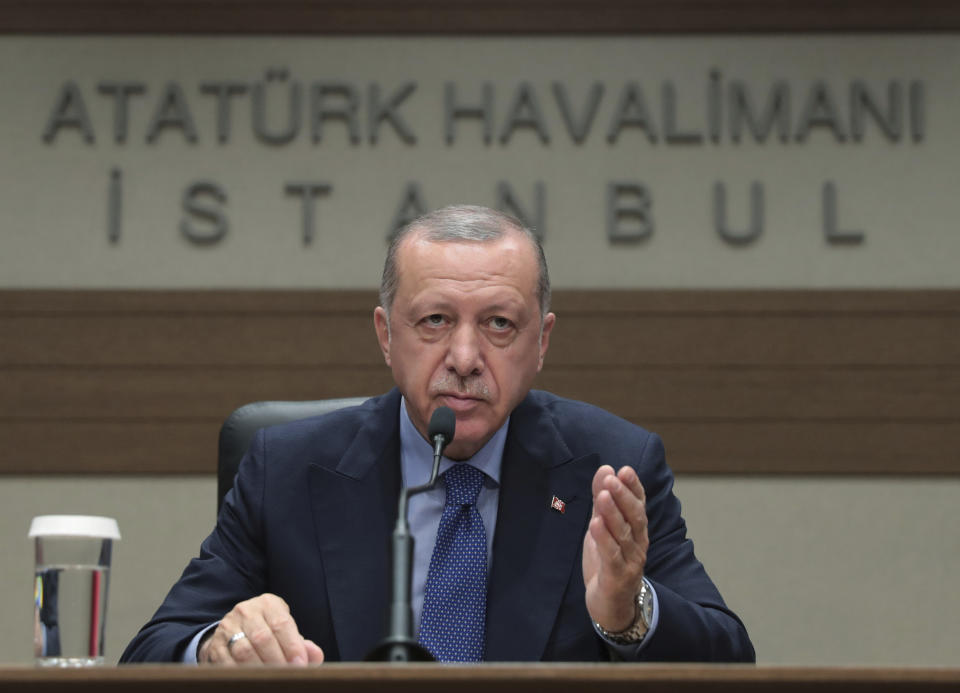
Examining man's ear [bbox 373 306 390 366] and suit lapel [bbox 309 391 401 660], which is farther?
man's ear [bbox 373 306 390 366]

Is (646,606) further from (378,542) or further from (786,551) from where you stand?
(786,551)

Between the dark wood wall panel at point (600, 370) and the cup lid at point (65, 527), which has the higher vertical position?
the dark wood wall panel at point (600, 370)

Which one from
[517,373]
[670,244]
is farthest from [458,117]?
[517,373]

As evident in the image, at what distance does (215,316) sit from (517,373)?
2161mm

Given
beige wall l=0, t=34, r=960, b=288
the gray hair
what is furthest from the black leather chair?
beige wall l=0, t=34, r=960, b=288

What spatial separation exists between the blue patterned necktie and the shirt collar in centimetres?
8

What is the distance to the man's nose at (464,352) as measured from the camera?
2049 mm

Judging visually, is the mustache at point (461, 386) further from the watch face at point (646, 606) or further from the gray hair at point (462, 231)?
the watch face at point (646, 606)

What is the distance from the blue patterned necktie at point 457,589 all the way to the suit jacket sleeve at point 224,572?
0.33 meters

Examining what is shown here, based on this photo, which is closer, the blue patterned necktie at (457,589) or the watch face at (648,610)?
the watch face at (648,610)

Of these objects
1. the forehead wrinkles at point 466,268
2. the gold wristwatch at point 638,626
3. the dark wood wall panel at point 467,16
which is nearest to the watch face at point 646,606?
the gold wristwatch at point 638,626

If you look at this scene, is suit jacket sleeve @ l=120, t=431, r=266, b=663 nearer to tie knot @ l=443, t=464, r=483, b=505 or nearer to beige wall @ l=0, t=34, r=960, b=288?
tie knot @ l=443, t=464, r=483, b=505

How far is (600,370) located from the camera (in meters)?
4.02

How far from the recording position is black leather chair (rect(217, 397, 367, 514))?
235 centimetres
